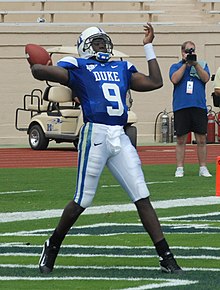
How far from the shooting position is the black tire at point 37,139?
27.2 metres

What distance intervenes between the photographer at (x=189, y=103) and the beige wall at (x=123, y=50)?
13.5 metres

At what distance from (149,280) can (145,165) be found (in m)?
12.9

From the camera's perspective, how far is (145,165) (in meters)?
21.4

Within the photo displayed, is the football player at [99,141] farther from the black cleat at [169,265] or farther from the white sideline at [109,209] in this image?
the white sideline at [109,209]

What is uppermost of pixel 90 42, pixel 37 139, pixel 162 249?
pixel 90 42

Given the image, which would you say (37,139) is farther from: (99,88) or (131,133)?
(99,88)

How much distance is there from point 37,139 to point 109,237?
648 inches

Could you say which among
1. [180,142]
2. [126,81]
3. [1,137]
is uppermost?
[126,81]

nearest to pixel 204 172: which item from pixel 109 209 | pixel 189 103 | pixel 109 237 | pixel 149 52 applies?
pixel 189 103

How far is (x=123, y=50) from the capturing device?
32656 mm

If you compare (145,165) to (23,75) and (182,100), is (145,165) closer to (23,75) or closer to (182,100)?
(182,100)

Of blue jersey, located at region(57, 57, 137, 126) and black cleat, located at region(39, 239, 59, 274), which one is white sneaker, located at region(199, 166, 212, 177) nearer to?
blue jersey, located at region(57, 57, 137, 126)

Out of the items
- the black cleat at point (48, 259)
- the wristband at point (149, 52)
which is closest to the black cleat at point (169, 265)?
the black cleat at point (48, 259)

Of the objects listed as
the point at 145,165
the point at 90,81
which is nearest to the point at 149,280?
the point at 90,81
